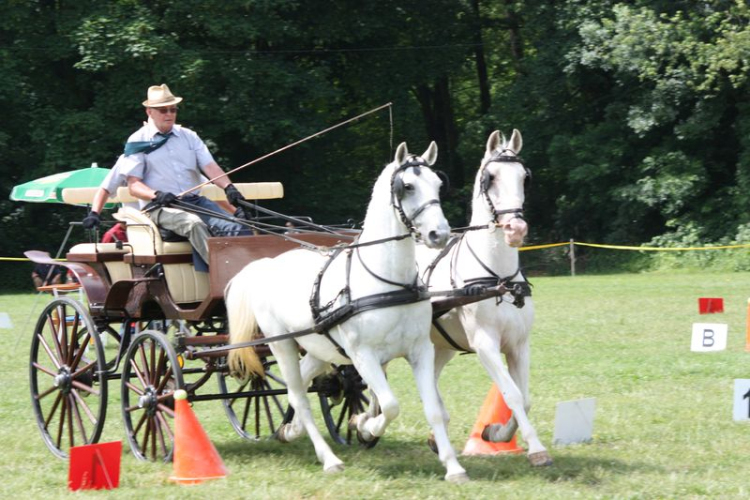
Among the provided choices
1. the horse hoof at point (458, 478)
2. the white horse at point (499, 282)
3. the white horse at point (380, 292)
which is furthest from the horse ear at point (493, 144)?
the horse hoof at point (458, 478)

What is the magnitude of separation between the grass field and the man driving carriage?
1587 mm

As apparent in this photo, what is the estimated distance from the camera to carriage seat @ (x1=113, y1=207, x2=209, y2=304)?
7418 millimetres

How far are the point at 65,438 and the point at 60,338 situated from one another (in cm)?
80

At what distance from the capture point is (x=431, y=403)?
246 inches

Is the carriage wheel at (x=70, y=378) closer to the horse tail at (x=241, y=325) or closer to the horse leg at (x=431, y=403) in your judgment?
the horse tail at (x=241, y=325)

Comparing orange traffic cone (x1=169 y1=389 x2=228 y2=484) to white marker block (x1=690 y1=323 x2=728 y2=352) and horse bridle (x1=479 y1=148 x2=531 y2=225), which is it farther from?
white marker block (x1=690 y1=323 x2=728 y2=352)

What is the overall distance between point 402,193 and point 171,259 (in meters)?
2.01

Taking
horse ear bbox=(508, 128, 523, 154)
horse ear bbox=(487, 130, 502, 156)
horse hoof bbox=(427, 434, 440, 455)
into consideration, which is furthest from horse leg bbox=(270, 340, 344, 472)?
horse ear bbox=(508, 128, 523, 154)

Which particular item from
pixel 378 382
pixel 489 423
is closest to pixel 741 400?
pixel 489 423

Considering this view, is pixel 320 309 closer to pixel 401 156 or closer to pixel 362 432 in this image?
pixel 362 432

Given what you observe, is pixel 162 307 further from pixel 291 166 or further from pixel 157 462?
Answer: pixel 291 166

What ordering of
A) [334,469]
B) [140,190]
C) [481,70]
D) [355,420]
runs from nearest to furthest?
→ [334,469] → [355,420] → [140,190] → [481,70]

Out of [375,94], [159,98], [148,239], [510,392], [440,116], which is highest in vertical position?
[375,94]

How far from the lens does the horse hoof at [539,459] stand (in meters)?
6.48
